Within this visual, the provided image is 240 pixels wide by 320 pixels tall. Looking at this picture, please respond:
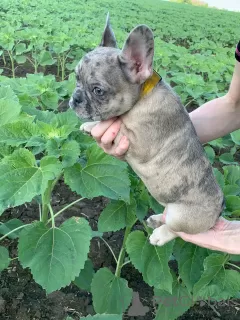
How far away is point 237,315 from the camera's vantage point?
3221 millimetres

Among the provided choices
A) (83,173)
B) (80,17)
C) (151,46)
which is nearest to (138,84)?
(151,46)

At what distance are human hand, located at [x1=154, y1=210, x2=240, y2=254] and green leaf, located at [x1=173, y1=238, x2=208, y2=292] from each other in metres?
0.30

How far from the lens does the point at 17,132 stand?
2.50 m

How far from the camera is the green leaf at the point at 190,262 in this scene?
2713mm

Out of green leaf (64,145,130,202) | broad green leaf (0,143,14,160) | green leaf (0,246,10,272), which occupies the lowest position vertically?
green leaf (0,246,10,272)

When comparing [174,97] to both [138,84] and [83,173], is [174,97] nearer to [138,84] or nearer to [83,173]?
[138,84]

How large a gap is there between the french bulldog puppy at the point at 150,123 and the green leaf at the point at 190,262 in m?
0.43

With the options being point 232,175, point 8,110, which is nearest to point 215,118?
point 232,175

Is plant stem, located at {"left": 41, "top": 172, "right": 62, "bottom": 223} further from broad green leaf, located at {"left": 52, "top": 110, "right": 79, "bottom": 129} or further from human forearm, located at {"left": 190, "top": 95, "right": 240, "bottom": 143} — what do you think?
human forearm, located at {"left": 190, "top": 95, "right": 240, "bottom": 143}

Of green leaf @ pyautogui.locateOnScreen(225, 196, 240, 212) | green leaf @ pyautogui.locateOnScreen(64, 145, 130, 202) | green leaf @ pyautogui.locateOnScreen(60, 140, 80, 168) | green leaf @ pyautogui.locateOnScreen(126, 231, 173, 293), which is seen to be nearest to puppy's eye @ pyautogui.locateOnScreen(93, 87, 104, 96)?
green leaf @ pyautogui.locateOnScreen(60, 140, 80, 168)

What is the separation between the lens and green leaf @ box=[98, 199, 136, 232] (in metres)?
2.67

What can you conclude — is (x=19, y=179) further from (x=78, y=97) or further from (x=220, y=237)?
(x=220, y=237)

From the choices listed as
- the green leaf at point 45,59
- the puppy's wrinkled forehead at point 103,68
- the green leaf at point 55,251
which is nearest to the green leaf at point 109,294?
the green leaf at point 55,251

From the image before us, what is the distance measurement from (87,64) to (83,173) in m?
0.68
